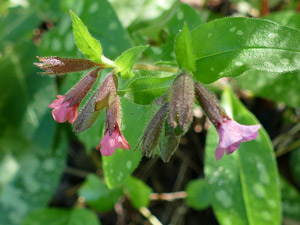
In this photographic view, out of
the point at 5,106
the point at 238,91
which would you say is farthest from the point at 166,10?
the point at 5,106

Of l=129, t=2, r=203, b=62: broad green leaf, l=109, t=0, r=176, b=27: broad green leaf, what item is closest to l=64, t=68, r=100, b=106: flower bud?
l=129, t=2, r=203, b=62: broad green leaf

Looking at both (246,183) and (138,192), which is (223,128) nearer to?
(246,183)

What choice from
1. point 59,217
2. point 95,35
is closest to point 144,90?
point 95,35

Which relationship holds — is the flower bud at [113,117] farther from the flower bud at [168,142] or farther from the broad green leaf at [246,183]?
the broad green leaf at [246,183]

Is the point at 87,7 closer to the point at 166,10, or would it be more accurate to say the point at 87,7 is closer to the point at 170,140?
the point at 166,10

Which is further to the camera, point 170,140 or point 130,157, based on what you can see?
point 130,157
